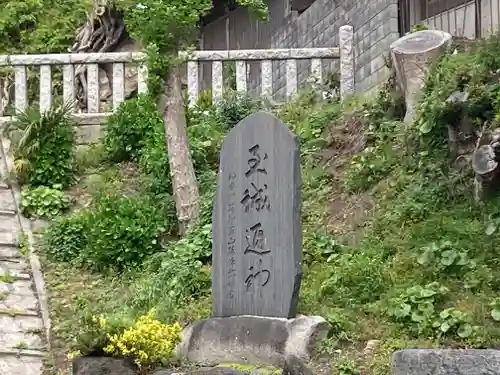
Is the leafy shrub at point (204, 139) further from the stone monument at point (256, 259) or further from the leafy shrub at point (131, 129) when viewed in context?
the stone monument at point (256, 259)

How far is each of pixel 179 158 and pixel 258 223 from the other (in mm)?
3544

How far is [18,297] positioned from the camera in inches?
390

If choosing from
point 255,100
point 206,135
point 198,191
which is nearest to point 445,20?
point 255,100

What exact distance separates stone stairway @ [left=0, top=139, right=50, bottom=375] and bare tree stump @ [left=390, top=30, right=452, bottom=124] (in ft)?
14.3

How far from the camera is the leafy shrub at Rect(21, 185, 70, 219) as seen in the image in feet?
39.0

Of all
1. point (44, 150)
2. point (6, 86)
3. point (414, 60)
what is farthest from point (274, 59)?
point (6, 86)

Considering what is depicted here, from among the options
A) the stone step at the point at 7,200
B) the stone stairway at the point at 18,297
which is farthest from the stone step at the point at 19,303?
the stone step at the point at 7,200

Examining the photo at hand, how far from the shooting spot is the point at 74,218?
446 inches

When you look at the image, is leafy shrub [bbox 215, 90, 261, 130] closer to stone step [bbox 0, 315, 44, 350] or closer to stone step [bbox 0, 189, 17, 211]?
stone step [bbox 0, 189, 17, 211]

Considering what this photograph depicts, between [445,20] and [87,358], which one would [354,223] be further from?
[445,20]

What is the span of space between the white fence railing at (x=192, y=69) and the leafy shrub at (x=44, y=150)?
3.42 ft

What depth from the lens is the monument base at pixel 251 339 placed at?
22.1 ft

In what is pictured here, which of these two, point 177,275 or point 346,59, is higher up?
point 346,59

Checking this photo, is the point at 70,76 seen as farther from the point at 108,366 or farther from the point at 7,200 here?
the point at 108,366
